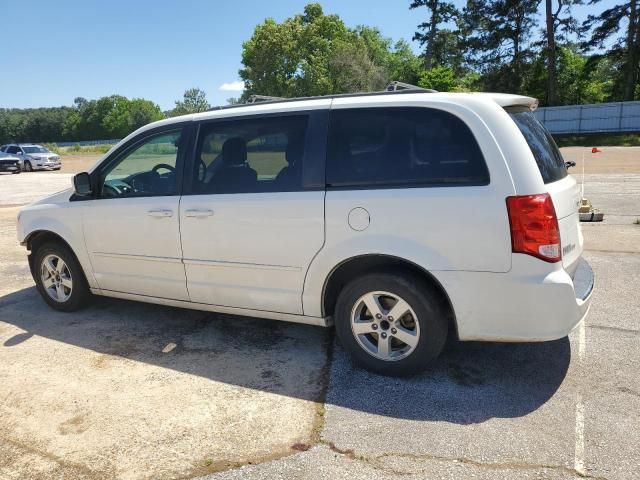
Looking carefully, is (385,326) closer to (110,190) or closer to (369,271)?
Answer: (369,271)

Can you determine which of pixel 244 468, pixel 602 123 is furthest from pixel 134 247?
pixel 602 123

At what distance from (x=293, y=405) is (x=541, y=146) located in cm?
228

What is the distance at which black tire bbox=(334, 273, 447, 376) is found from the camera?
3234mm

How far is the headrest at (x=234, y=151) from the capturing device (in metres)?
3.88

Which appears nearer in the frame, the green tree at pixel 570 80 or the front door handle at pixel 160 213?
the front door handle at pixel 160 213

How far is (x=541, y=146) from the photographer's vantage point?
337 centimetres

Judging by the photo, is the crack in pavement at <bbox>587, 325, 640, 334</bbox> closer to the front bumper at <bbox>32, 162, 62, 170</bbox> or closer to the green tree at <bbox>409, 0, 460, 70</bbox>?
the front bumper at <bbox>32, 162, 62, 170</bbox>

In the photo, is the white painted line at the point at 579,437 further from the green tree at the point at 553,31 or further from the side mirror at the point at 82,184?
the green tree at the point at 553,31

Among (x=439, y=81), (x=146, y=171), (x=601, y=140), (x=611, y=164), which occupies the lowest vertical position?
(x=611, y=164)

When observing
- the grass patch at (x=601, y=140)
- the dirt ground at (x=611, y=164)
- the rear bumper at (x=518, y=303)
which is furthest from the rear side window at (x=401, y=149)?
the grass patch at (x=601, y=140)

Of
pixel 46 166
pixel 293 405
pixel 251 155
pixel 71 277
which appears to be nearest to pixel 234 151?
pixel 251 155

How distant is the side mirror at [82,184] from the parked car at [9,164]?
91.1 feet

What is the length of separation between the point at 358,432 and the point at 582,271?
190 cm

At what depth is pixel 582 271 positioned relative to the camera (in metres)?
3.54
